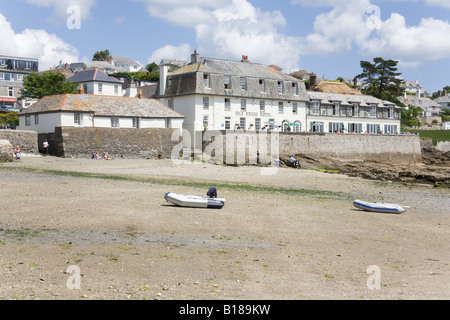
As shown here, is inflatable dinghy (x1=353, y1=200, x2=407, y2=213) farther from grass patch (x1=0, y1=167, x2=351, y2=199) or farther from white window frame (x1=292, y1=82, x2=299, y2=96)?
white window frame (x1=292, y1=82, x2=299, y2=96)

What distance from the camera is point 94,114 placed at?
44.7m

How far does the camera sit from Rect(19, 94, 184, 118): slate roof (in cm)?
4403

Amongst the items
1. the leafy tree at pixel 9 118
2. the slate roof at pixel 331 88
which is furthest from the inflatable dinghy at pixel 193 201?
the slate roof at pixel 331 88

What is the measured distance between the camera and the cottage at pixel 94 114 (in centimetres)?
4347

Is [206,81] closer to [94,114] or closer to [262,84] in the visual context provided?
[262,84]

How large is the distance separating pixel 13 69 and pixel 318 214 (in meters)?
78.0

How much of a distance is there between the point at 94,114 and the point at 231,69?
1980 cm

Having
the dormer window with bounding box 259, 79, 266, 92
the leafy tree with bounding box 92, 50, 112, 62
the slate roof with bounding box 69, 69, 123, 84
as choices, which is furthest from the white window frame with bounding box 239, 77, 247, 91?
the leafy tree with bounding box 92, 50, 112, 62

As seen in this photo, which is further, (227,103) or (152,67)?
(152,67)

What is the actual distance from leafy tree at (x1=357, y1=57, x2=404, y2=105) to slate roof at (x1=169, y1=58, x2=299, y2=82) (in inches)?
1372

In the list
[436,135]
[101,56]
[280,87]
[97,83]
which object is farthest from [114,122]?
[101,56]

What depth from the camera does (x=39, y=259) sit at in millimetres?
11820

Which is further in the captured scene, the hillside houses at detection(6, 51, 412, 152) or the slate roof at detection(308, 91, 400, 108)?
the slate roof at detection(308, 91, 400, 108)

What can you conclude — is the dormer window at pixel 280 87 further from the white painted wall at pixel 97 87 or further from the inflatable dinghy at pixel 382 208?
the inflatable dinghy at pixel 382 208
